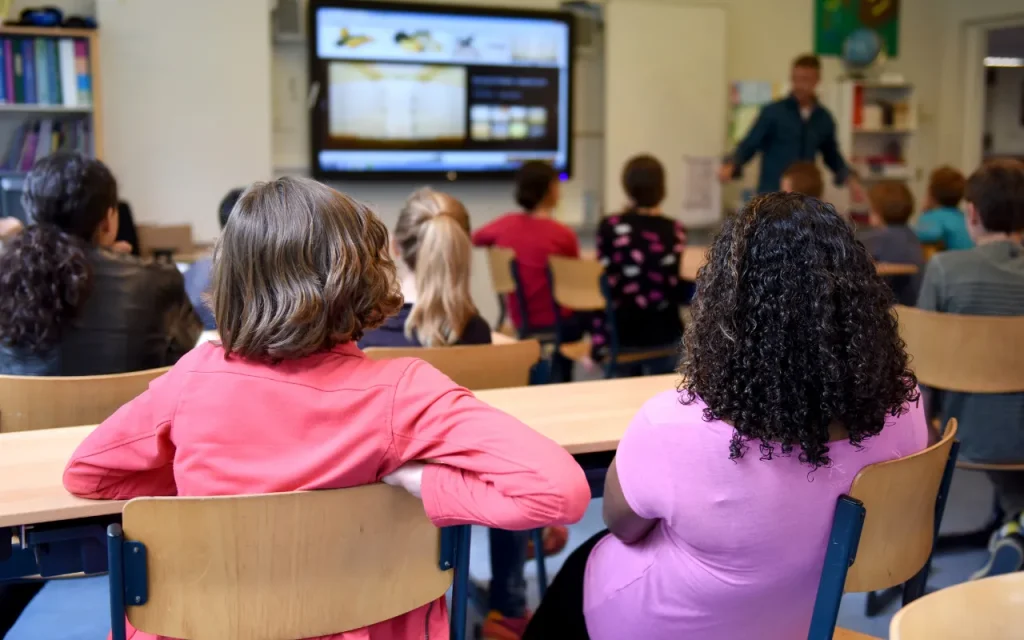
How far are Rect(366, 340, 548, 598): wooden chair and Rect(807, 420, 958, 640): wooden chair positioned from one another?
3.10ft

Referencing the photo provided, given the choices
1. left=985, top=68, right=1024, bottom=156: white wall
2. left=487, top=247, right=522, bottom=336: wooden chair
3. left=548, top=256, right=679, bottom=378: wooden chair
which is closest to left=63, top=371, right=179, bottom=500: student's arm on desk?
left=548, top=256, right=679, bottom=378: wooden chair

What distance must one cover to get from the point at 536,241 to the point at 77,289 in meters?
2.45

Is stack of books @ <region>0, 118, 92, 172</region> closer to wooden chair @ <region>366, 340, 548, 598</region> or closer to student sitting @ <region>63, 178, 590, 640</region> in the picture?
wooden chair @ <region>366, 340, 548, 598</region>

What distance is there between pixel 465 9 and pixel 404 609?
203 inches

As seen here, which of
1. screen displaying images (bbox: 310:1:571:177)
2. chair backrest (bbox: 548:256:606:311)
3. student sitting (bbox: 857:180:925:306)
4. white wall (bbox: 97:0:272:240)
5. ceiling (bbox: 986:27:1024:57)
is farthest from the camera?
ceiling (bbox: 986:27:1024:57)

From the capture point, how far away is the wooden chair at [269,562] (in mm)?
1193

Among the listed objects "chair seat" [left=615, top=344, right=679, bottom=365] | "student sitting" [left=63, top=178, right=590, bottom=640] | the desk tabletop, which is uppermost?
"student sitting" [left=63, top=178, right=590, bottom=640]

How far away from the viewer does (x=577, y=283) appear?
409cm

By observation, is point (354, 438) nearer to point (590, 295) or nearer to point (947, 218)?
point (590, 295)

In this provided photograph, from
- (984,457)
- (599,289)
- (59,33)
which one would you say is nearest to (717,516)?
(984,457)

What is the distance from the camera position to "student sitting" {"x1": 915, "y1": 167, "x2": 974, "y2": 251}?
5.06m

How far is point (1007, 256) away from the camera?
2.83 m

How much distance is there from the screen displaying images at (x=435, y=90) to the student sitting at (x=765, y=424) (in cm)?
464

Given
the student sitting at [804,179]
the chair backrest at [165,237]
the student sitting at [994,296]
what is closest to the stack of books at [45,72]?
the chair backrest at [165,237]
